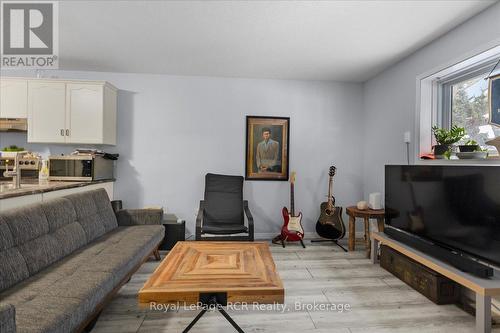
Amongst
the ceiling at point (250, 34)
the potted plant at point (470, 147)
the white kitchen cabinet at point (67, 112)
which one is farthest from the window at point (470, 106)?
the white kitchen cabinet at point (67, 112)

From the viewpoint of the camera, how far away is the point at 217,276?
1656 millimetres

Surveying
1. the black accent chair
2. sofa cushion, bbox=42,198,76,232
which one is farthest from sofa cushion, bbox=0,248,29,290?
the black accent chair

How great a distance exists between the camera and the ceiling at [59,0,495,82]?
219 centimetres

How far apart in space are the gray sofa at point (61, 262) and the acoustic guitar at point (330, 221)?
2.29 m

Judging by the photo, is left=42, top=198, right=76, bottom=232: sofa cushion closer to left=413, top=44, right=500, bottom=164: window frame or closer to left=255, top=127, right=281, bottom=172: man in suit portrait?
left=255, top=127, right=281, bottom=172: man in suit portrait

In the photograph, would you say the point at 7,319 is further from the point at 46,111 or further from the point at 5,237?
the point at 46,111

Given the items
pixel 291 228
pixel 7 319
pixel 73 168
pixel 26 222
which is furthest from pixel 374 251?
pixel 73 168

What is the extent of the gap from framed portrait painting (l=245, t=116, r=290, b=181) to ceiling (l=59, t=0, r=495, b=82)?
75 centimetres

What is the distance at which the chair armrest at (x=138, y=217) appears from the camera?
309 centimetres

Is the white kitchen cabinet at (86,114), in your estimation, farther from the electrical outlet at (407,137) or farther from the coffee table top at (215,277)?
the electrical outlet at (407,137)

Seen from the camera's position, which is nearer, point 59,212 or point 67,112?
point 59,212

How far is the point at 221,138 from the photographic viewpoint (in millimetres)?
3975

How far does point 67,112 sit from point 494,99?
180 inches

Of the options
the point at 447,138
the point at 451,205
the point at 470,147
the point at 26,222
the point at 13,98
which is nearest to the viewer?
the point at 26,222
